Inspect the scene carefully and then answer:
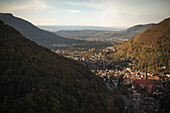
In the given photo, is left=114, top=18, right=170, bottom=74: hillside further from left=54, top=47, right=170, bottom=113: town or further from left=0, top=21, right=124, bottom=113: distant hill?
left=0, top=21, right=124, bottom=113: distant hill

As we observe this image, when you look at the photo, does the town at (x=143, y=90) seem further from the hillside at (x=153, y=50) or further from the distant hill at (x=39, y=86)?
the hillside at (x=153, y=50)

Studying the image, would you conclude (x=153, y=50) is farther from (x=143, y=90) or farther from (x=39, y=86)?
(x=39, y=86)

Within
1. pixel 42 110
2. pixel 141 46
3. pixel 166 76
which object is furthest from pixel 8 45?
pixel 141 46

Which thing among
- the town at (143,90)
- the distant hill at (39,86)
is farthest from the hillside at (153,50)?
the distant hill at (39,86)

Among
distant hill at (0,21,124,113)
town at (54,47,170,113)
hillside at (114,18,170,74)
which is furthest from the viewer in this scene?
hillside at (114,18,170,74)

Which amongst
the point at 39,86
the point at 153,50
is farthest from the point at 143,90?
the point at 153,50

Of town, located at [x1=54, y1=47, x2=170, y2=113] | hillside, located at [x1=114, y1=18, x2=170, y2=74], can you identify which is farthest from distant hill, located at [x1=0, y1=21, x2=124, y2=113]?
hillside, located at [x1=114, y1=18, x2=170, y2=74]

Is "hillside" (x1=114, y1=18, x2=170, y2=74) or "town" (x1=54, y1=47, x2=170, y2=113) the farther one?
"hillside" (x1=114, y1=18, x2=170, y2=74)
